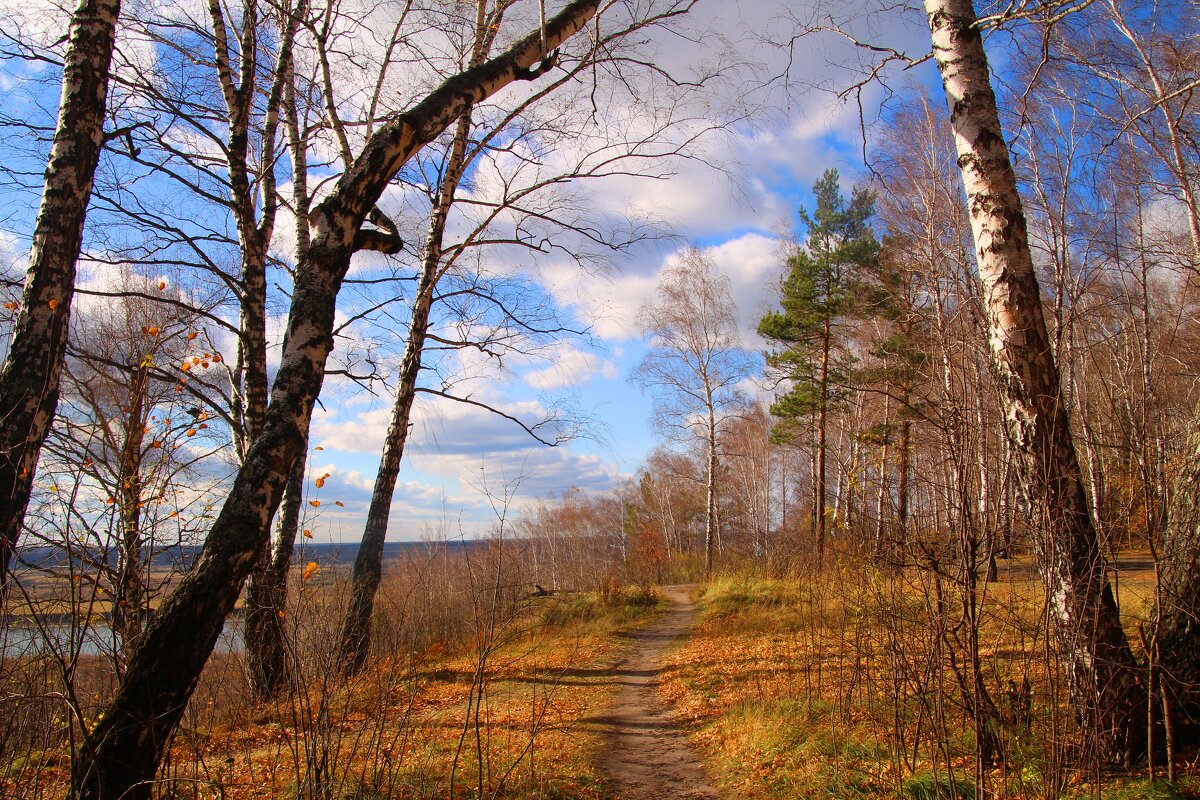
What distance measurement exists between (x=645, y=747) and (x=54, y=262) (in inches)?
218

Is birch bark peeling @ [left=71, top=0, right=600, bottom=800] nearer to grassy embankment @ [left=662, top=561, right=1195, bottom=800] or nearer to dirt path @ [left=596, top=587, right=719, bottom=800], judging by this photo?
dirt path @ [left=596, top=587, right=719, bottom=800]

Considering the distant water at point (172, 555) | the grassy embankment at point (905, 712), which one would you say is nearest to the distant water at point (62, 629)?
the distant water at point (172, 555)

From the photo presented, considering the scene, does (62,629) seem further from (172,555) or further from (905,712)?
(905,712)

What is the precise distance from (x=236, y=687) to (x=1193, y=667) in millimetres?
7724

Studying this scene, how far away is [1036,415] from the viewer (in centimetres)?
318

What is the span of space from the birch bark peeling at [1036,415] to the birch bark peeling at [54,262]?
5.22 meters

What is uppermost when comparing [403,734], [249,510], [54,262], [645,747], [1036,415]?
[54,262]

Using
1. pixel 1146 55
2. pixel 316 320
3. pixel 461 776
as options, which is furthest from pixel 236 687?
pixel 1146 55

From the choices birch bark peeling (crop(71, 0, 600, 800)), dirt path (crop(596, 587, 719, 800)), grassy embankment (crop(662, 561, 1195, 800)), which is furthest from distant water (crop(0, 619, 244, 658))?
grassy embankment (crop(662, 561, 1195, 800))

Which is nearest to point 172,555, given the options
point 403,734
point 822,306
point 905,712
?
point 403,734

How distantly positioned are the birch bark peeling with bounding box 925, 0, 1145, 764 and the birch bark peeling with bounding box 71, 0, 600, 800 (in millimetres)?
2913

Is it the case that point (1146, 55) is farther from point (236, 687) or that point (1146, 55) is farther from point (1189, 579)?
point (236, 687)

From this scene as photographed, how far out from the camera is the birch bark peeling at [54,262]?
3.26 meters

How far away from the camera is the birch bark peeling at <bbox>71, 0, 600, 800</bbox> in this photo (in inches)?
88.6
